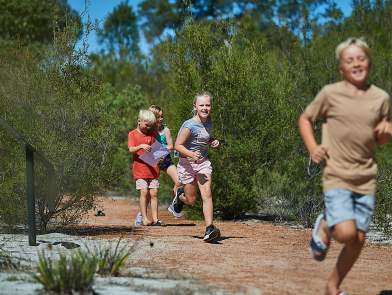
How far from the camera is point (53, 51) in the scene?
9.92 metres

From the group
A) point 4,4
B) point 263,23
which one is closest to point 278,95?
point 4,4

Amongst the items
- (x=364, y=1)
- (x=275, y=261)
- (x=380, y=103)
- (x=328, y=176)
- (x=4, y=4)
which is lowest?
(x=275, y=261)

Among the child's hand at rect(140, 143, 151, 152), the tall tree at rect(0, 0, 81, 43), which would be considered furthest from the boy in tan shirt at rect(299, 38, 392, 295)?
the tall tree at rect(0, 0, 81, 43)

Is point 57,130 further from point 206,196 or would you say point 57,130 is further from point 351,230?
point 351,230

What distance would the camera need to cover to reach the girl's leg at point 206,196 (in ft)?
29.2

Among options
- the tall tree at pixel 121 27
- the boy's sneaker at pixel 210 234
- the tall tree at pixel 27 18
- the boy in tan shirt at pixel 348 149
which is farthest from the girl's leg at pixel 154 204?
the tall tree at pixel 121 27

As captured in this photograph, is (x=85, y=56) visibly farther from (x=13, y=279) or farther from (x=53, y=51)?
(x=13, y=279)

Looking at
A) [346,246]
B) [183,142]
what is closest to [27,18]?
[183,142]

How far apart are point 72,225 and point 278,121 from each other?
4.24 meters

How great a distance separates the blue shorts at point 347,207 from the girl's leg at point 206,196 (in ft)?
11.8

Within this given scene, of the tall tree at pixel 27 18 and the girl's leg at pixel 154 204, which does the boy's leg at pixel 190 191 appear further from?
the tall tree at pixel 27 18

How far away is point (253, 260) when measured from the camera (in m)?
7.54

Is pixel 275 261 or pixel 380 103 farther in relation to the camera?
pixel 275 261

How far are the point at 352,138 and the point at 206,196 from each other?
3.81m
